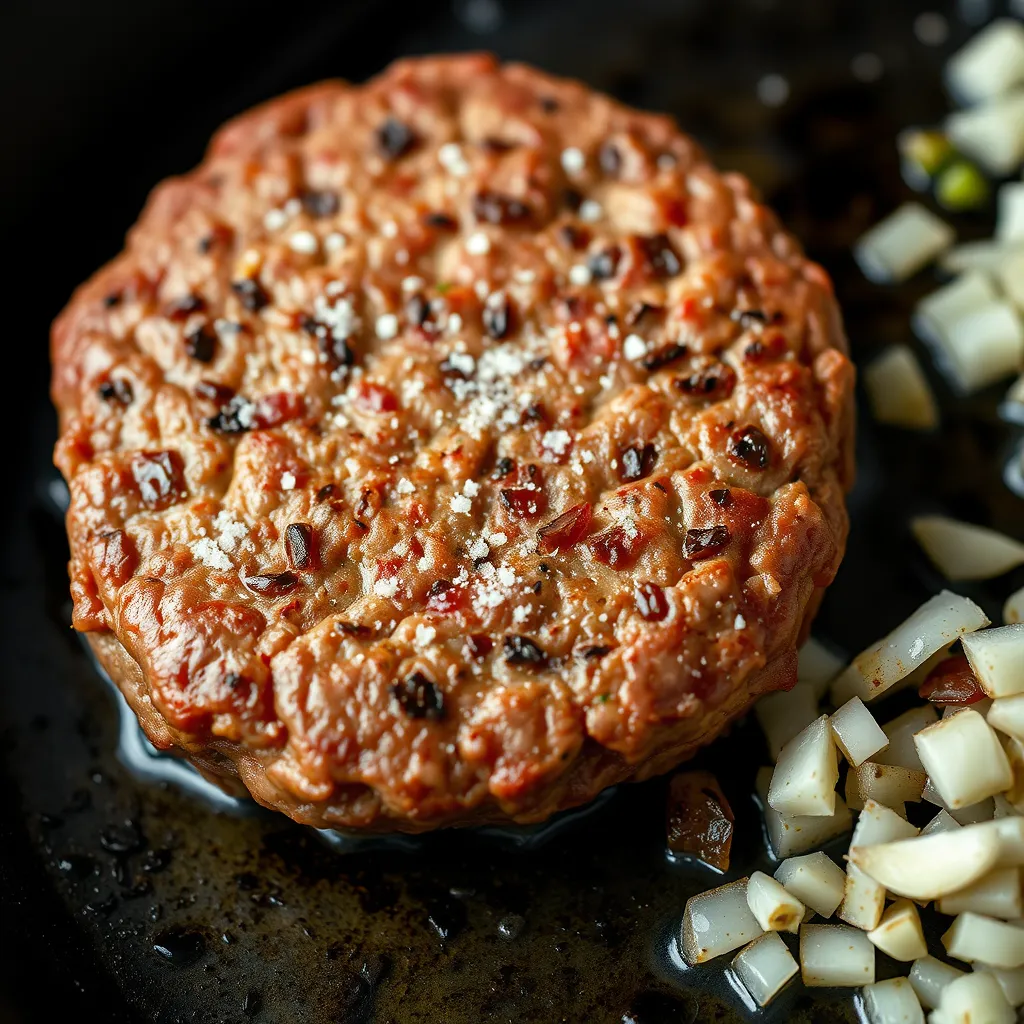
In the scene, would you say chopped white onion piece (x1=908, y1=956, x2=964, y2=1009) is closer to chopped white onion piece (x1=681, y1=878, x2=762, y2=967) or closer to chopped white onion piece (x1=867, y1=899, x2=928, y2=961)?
chopped white onion piece (x1=867, y1=899, x2=928, y2=961)

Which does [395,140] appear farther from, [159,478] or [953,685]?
[953,685]

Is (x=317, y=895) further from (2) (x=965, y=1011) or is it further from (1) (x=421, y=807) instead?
(2) (x=965, y=1011)

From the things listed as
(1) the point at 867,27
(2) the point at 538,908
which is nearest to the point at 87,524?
(2) the point at 538,908

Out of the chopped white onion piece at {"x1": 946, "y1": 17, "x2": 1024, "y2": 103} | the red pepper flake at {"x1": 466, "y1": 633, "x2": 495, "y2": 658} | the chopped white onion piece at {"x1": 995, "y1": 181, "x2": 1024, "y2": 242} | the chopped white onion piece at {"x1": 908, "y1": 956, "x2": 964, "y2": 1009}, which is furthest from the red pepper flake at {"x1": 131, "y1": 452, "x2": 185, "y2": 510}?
the chopped white onion piece at {"x1": 946, "y1": 17, "x2": 1024, "y2": 103}

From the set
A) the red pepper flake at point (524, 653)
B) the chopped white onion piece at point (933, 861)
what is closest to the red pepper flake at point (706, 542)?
the red pepper flake at point (524, 653)

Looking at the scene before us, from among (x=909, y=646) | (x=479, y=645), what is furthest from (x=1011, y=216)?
(x=479, y=645)

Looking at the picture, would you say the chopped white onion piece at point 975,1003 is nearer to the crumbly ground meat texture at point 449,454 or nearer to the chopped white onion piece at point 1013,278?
the crumbly ground meat texture at point 449,454

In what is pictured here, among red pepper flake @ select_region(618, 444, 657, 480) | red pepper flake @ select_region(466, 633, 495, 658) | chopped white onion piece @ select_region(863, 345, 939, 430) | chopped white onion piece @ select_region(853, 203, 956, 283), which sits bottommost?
chopped white onion piece @ select_region(863, 345, 939, 430)
